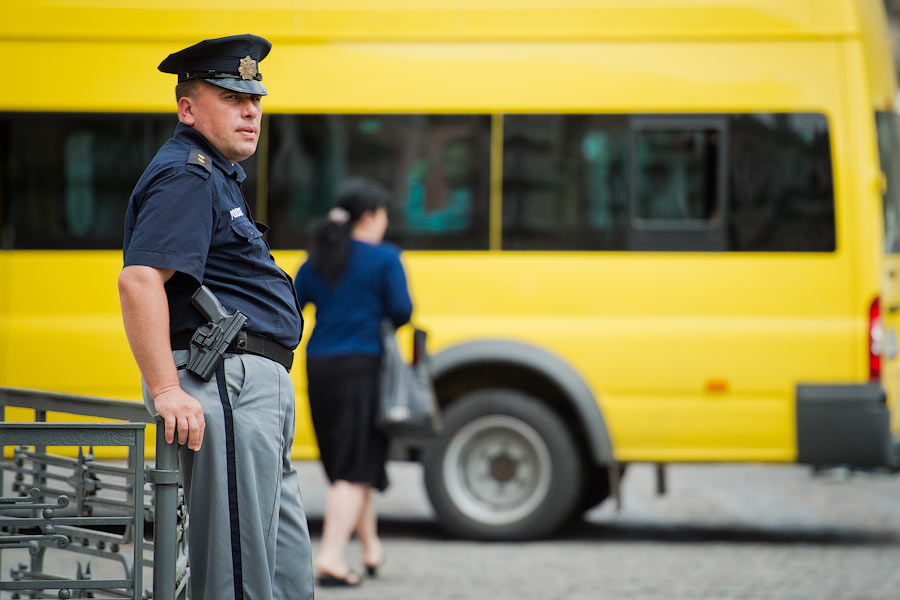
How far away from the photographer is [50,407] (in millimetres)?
4035

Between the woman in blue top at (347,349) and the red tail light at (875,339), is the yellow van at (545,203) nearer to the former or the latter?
the red tail light at (875,339)

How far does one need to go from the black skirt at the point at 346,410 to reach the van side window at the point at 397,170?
5.26 feet

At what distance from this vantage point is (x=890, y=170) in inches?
342

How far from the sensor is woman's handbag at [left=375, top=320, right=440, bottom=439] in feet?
22.2

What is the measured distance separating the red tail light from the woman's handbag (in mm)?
2525

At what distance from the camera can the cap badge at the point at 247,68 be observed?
371 centimetres

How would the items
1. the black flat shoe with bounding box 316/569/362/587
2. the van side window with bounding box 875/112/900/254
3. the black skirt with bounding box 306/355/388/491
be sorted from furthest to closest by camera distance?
the van side window with bounding box 875/112/900/254 → the black skirt with bounding box 306/355/388/491 → the black flat shoe with bounding box 316/569/362/587

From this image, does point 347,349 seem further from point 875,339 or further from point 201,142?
point 201,142

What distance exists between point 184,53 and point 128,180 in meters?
4.78

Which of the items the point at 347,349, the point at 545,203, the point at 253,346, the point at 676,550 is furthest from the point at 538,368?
the point at 253,346

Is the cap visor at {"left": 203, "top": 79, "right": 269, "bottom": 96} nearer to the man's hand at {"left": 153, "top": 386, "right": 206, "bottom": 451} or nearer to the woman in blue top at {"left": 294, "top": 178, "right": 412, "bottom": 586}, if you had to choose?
the man's hand at {"left": 153, "top": 386, "right": 206, "bottom": 451}

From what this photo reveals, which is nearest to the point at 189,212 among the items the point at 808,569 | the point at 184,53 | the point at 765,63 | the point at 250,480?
the point at 184,53

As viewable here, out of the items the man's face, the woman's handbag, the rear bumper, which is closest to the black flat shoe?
the woman's handbag

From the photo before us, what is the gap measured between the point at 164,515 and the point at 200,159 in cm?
85
